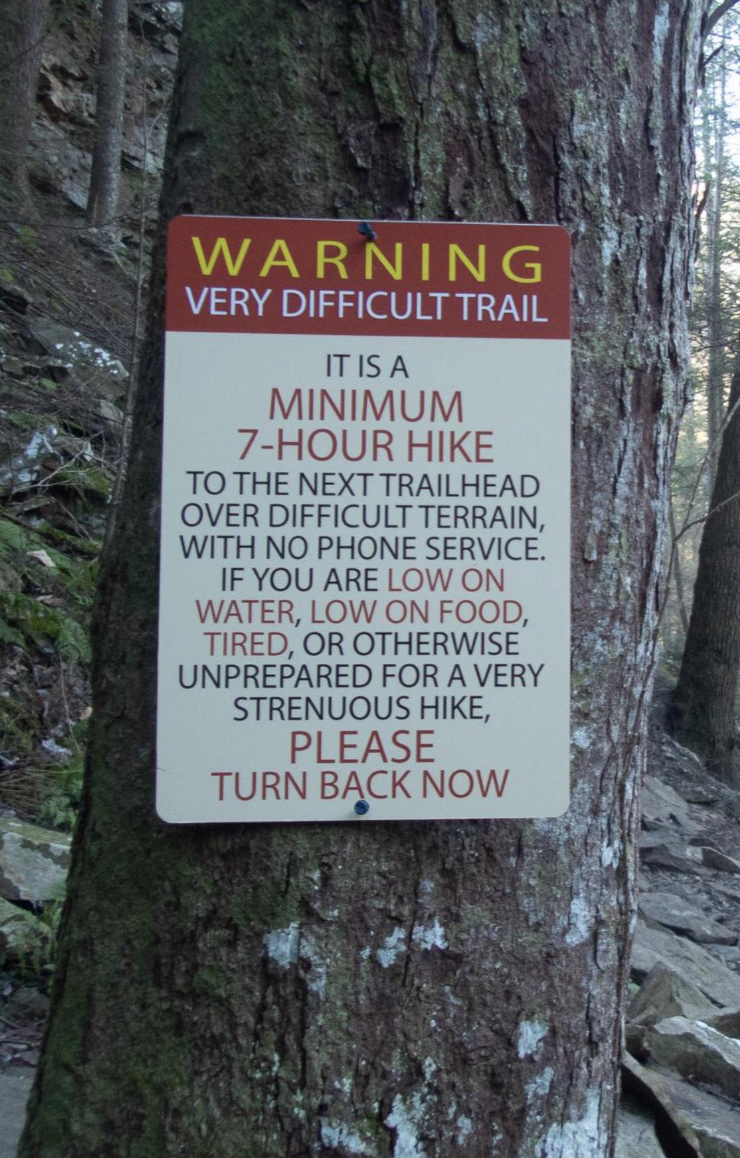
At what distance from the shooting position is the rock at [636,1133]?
2943 millimetres

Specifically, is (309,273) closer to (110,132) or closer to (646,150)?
(646,150)

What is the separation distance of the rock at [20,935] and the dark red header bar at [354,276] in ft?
8.84

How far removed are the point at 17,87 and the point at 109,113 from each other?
1352 mm

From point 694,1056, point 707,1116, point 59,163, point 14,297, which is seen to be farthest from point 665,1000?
point 59,163

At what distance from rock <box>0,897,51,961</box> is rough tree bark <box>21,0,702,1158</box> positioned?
1.92 meters

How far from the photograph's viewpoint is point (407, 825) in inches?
66.2

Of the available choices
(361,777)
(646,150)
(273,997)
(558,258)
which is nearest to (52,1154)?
(273,997)

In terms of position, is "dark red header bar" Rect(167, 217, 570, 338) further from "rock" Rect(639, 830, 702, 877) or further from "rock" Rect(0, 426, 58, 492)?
"rock" Rect(639, 830, 702, 877)

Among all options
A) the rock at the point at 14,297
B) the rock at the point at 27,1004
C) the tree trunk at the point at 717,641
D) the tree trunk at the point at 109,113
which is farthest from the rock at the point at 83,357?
the tree trunk at the point at 717,641

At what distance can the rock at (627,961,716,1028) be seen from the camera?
410 cm

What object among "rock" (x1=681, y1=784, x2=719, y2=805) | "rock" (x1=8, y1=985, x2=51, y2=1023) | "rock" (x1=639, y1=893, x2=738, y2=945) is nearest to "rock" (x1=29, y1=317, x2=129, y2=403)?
"rock" (x1=8, y1=985, x2=51, y2=1023)

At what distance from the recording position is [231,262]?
1750 mm

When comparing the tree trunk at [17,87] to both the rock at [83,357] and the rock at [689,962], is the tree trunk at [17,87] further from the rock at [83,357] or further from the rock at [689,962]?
the rock at [689,962]

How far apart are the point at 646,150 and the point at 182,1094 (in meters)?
1.80
